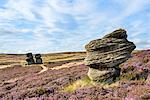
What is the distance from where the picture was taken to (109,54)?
2431cm

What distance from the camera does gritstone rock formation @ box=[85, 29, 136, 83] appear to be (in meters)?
24.1

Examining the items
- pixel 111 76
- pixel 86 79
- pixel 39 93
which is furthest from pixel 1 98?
pixel 111 76

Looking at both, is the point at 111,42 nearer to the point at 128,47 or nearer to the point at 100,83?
the point at 128,47

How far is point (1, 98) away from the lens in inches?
968

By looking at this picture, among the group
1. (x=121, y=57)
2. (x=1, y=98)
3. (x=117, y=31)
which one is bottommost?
(x=1, y=98)

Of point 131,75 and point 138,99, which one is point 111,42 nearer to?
point 131,75

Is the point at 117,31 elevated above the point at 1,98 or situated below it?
above

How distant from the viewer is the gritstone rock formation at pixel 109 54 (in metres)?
24.1

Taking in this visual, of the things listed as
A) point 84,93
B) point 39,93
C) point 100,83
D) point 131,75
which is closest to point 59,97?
point 84,93

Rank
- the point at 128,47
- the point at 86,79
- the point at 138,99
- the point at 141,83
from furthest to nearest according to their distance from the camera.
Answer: the point at 86,79
the point at 128,47
the point at 141,83
the point at 138,99

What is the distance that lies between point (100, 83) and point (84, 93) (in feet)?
14.8

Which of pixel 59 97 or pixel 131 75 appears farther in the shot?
pixel 131 75

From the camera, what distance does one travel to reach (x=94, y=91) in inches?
782

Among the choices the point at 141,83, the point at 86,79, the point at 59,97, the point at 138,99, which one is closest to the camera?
the point at 138,99
